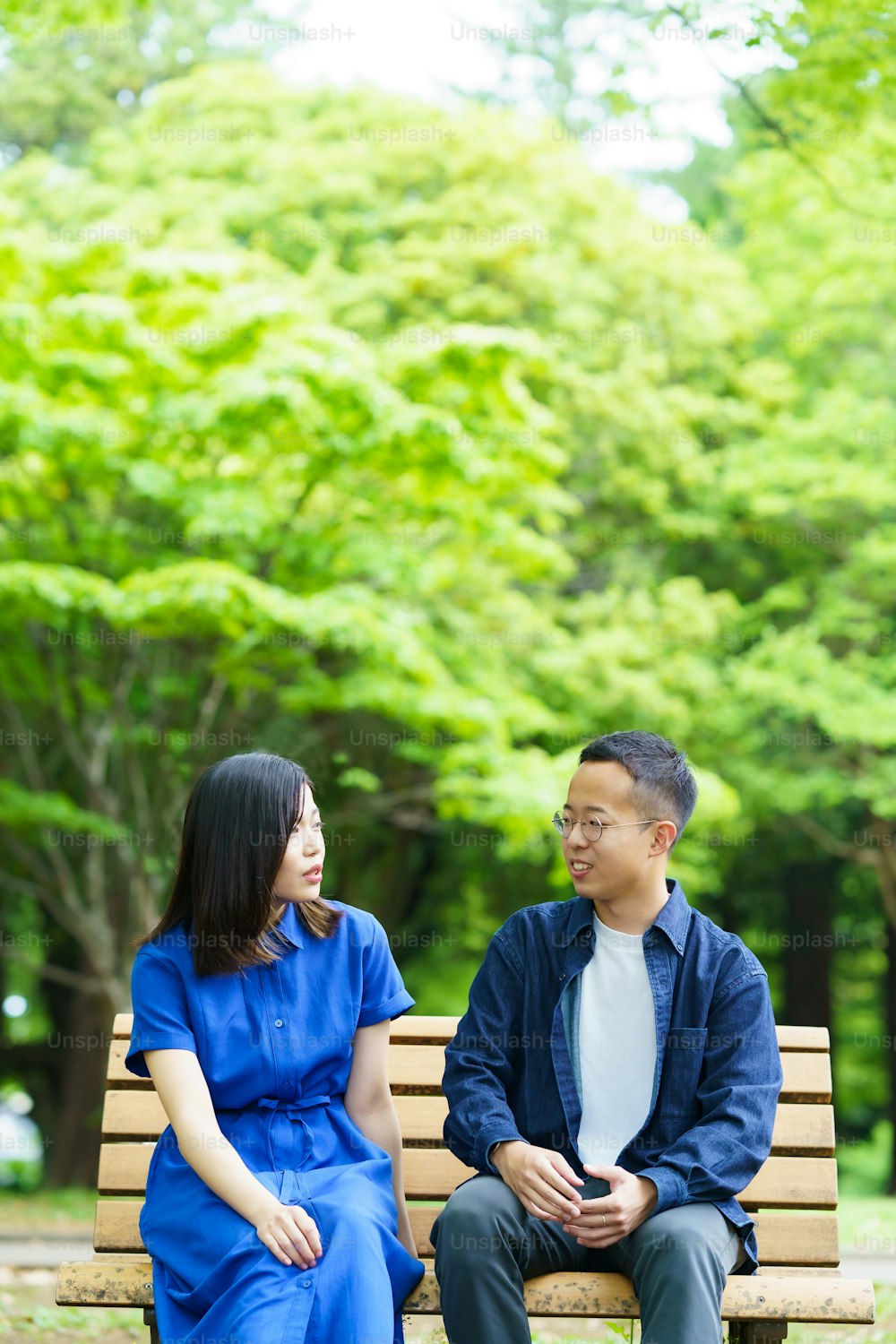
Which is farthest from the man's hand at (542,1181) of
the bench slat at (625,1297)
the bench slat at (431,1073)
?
the bench slat at (431,1073)

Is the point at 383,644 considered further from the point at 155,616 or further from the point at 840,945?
the point at 840,945

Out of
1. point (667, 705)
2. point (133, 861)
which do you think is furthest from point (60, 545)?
point (667, 705)

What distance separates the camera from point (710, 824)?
39.2 feet

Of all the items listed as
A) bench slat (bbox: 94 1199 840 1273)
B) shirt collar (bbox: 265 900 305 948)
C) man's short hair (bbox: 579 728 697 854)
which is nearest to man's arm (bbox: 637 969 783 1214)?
Result: man's short hair (bbox: 579 728 697 854)

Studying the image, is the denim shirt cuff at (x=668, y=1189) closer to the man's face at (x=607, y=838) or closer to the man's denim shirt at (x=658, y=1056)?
the man's denim shirt at (x=658, y=1056)

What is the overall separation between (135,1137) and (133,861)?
7188 mm

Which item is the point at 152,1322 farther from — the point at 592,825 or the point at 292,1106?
the point at 592,825

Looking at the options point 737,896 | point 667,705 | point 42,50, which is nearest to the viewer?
point 667,705

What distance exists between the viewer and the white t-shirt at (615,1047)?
3059 mm

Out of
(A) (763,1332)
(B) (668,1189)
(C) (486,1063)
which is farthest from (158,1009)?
(A) (763,1332)

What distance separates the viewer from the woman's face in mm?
3062

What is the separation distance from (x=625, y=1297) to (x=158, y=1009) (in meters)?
1.10

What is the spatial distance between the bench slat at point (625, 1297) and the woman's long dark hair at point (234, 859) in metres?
0.69

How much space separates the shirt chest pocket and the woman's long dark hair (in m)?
0.87
